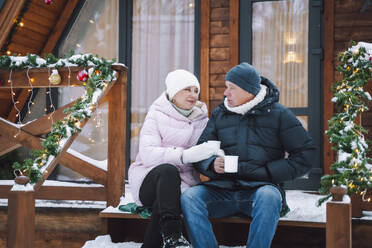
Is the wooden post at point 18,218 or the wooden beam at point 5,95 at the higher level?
the wooden beam at point 5,95

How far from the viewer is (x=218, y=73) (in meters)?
4.96

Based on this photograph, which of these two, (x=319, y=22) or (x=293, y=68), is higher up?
(x=319, y=22)

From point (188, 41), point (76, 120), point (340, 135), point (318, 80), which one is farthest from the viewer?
point (188, 41)

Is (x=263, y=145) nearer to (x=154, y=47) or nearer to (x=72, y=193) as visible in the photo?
(x=72, y=193)

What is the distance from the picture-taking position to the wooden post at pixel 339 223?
2.20 m

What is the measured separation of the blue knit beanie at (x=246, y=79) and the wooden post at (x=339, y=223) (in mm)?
915

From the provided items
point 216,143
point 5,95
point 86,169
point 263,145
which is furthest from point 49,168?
point 5,95

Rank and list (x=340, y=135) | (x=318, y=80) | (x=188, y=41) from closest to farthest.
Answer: (x=340, y=135) → (x=318, y=80) → (x=188, y=41)

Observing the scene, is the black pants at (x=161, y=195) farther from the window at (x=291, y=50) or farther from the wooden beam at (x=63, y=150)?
the window at (x=291, y=50)

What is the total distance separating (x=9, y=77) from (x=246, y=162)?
2336 millimetres

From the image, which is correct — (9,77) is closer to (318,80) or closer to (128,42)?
(128,42)

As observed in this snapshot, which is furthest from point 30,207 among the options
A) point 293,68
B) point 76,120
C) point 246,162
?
point 293,68

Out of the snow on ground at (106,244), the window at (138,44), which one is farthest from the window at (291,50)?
the snow on ground at (106,244)

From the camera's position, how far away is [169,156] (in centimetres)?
282
